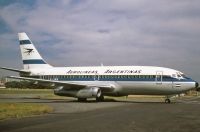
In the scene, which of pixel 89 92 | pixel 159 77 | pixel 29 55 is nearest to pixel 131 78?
pixel 159 77

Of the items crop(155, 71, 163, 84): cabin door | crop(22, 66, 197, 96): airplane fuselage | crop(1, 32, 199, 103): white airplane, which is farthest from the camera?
crop(155, 71, 163, 84): cabin door

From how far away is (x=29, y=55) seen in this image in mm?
46750

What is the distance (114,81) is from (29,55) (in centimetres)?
1414

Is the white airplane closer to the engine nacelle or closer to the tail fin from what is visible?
the engine nacelle

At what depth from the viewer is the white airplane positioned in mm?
34625

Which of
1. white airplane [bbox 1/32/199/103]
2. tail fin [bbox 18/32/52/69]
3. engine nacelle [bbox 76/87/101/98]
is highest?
tail fin [bbox 18/32/52/69]

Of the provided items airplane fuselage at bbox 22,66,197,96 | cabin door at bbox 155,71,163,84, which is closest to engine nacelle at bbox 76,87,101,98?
airplane fuselage at bbox 22,66,197,96

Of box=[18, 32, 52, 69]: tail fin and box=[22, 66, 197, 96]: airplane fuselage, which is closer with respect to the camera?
box=[22, 66, 197, 96]: airplane fuselage

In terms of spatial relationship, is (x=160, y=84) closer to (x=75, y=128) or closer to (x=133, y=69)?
(x=133, y=69)

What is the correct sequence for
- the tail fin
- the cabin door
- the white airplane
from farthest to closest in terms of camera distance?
the tail fin < the cabin door < the white airplane

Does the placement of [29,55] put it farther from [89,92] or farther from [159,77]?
[159,77]

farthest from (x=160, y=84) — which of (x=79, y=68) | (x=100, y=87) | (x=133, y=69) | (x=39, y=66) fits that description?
(x=39, y=66)

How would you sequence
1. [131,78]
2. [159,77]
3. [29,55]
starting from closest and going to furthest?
[159,77], [131,78], [29,55]

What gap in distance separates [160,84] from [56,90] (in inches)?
447
